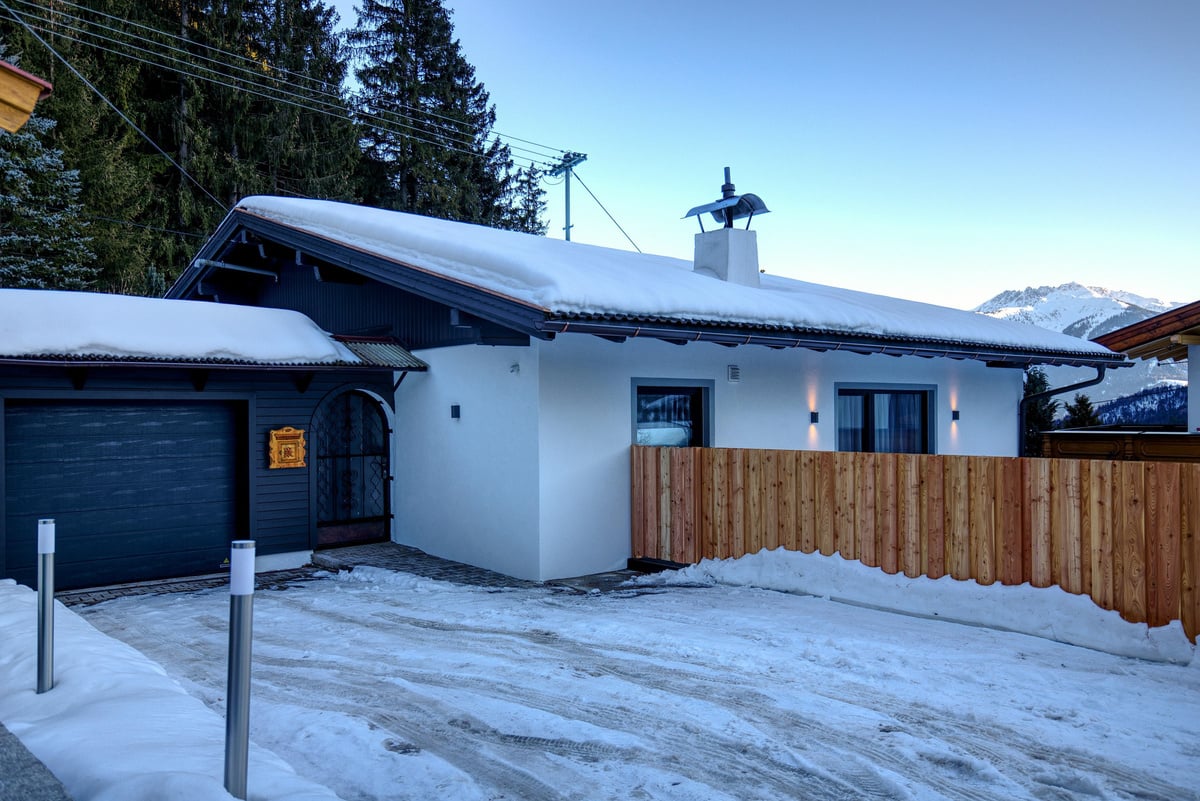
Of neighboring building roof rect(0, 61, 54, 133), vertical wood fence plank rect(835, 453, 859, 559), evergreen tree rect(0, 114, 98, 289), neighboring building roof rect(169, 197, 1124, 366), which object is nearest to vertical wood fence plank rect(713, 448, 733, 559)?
vertical wood fence plank rect(835, 453, 859, 559)

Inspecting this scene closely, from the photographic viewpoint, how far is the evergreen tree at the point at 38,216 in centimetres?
1969

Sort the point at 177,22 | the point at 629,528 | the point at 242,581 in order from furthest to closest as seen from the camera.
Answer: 1. the point at 177,22
2. the point at 629,528
3. the point at 242,581

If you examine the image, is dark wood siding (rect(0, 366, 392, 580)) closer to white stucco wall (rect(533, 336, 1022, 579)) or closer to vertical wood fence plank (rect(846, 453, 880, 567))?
white stucco wall (rect(533, 336, 1022, 579))

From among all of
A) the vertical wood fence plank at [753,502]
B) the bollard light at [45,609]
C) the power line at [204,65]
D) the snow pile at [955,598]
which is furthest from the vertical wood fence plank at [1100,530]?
the power line at [204,65]

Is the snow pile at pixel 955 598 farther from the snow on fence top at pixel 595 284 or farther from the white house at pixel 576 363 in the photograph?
the snow on fence top at pixel 595 284

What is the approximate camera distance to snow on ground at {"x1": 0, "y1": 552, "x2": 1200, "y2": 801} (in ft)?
11.4

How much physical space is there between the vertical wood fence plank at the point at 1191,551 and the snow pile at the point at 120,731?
564 cm

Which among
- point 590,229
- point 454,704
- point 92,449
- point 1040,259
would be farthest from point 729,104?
point 1040,259

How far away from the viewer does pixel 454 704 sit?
14.8ft

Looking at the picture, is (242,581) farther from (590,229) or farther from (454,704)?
(590,229)

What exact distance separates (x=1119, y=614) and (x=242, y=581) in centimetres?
594

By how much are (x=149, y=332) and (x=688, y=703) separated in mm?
7241

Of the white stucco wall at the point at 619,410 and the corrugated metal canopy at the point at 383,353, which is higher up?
the corrugated metal canopy at the point at 383,353

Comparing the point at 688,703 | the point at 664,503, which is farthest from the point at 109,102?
the point at 688,703
